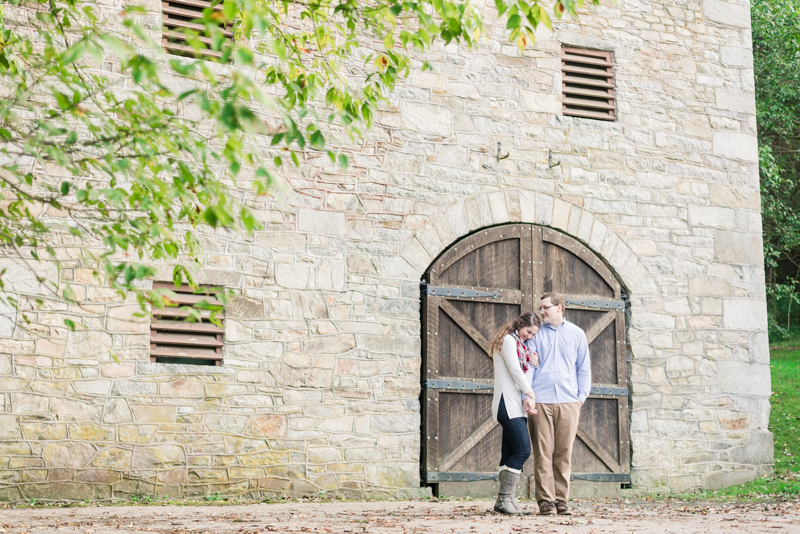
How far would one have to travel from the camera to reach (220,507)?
6.24 meters

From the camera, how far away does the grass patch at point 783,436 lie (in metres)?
7.68

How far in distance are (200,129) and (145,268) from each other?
13.8 feet

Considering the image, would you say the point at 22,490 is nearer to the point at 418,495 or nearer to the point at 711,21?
the point at 418,495

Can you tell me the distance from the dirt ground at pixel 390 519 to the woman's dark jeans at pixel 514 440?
36 cm

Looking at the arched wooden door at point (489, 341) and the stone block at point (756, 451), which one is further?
the stone block at point (756, 451)

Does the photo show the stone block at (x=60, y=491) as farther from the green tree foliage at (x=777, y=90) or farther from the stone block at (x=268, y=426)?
the green tree foliage at (x=777, y=90)

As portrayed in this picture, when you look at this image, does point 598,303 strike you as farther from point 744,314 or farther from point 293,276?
point 293,276

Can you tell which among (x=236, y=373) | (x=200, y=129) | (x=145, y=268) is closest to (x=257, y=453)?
(x=236, y=373)

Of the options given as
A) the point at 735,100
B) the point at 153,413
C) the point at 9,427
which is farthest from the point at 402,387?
the point at 735,100

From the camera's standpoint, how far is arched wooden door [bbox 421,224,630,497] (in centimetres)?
737

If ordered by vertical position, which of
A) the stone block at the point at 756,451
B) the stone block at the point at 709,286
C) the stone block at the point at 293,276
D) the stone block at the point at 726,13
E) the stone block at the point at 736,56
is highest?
the stone block at the point at 726,13

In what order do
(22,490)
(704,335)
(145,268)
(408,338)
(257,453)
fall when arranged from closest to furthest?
(145,268) → (22,490) → (257,453) → (408,338) → (704,335)

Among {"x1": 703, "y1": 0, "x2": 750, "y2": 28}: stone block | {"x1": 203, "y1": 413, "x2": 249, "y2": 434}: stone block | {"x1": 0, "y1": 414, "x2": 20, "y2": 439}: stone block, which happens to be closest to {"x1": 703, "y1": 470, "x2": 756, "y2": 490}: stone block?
{"x1": 203, "y1": 413, "x2": 249, "y2": 434}: stone block

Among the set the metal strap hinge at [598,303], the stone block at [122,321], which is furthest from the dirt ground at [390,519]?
the metal strap hinge at [598,303]
